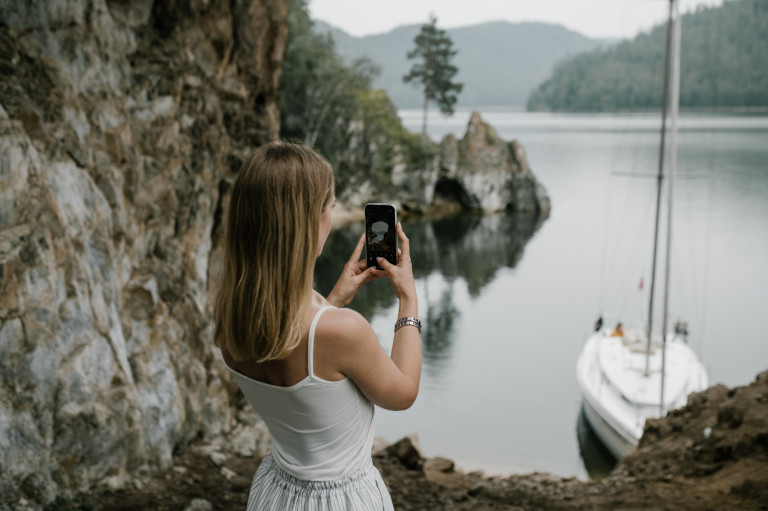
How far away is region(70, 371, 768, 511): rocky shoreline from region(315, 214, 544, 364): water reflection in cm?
1110

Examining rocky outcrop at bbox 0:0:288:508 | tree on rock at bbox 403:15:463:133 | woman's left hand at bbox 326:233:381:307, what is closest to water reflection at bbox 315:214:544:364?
tree on rock at bbox 403:15:463:133

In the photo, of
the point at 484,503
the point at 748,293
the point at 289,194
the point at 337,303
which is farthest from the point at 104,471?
the point at 748,293

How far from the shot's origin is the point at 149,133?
5.85 metres

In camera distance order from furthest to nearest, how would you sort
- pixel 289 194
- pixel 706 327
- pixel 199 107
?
pixel 706 327
pixel 199 107
pixel 289 194

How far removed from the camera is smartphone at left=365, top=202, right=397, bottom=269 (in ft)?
5.78

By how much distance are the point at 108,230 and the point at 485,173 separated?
3634cm

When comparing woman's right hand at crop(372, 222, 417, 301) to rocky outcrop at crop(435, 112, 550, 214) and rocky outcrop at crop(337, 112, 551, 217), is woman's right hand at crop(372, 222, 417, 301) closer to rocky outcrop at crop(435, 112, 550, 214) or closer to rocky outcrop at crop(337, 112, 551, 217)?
rocky outcrop at crop(337, 112, 551, 217)

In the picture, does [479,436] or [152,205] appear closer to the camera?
[152,205]

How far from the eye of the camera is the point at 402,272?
1718 millimetres

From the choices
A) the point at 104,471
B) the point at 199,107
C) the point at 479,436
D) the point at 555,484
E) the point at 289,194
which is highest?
the point at 199,107

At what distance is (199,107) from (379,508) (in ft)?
19.1

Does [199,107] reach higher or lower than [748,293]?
higher

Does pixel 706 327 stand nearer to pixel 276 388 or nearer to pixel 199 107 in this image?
pixel 199 107

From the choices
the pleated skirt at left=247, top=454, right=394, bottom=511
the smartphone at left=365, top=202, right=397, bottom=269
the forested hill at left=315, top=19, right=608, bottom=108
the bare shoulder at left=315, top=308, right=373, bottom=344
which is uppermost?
the forested hill at left=315, top=19, right=608, bottom=108
